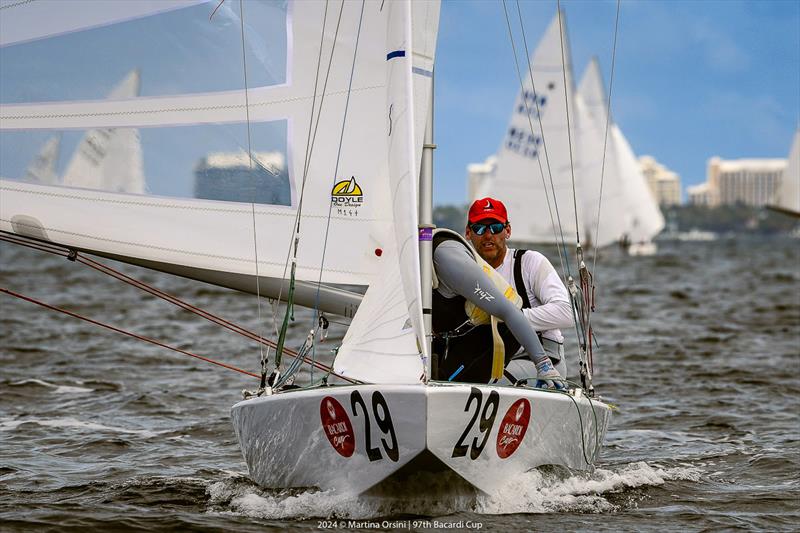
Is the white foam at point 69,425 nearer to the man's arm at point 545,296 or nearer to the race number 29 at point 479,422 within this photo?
the man's arm at point 545,296

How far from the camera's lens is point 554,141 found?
2950cm

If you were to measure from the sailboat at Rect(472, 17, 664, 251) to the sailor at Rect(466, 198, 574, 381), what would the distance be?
15101 mm

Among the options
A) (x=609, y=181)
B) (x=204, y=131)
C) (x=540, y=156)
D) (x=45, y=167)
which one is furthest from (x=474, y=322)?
(x=609, y=181)

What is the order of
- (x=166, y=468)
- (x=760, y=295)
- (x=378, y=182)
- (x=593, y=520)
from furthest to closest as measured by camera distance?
(x=760, y=295), (x=166, y=468), (x=378, y=182), (x=593, y=520)

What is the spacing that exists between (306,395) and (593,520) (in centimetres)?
152

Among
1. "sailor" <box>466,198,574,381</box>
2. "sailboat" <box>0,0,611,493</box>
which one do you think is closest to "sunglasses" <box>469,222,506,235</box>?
"sailor" <box>466,198,574,381</box>

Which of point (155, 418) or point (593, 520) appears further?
point (155, 418)

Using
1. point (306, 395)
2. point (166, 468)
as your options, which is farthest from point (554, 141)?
point (306, 395)

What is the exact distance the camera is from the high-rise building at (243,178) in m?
6.95

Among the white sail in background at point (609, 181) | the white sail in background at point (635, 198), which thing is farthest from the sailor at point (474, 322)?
the white sail in background at point (635, 198)

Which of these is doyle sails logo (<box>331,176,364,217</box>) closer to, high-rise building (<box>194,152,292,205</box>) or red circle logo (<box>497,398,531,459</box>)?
high-rise building (<box>194,152,292,205</box>)

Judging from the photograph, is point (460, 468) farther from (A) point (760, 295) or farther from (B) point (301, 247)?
(A) point (760, 295)

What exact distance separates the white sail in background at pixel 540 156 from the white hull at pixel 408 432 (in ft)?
75.2

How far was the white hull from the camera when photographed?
528 cm
